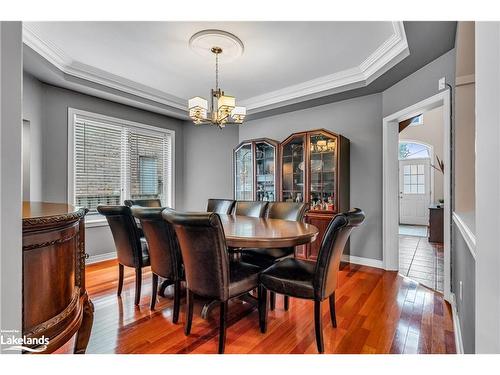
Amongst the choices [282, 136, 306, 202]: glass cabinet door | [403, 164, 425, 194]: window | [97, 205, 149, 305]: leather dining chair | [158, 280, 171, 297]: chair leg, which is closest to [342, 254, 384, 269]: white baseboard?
[282, 136, 306, 202]: glass cabinet door

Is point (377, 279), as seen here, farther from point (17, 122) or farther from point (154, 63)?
point (154, 63)

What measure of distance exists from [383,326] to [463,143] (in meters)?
1.77

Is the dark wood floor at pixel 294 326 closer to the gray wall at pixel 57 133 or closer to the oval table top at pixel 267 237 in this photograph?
the oval table top at pixel 267 237

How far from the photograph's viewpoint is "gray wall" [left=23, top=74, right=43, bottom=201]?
3010 mm

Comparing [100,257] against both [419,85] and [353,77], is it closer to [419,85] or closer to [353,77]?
[353,77]

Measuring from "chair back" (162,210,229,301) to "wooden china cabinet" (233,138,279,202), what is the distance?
8.71 ft

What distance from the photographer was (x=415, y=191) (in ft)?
24.2

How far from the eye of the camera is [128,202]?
3.21 m

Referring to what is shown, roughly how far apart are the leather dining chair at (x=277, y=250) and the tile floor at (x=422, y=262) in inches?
66.5

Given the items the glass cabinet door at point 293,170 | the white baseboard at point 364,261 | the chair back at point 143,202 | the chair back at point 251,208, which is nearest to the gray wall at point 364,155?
the white baseboard at point 364,261

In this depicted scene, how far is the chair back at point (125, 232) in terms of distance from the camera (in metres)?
2.32

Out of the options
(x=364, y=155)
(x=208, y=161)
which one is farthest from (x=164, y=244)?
(x=208, y=161)

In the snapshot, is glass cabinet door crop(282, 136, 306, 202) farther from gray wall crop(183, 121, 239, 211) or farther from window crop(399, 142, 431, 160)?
window crop(399, 142, 431, 160)

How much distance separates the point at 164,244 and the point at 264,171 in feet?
8.67
